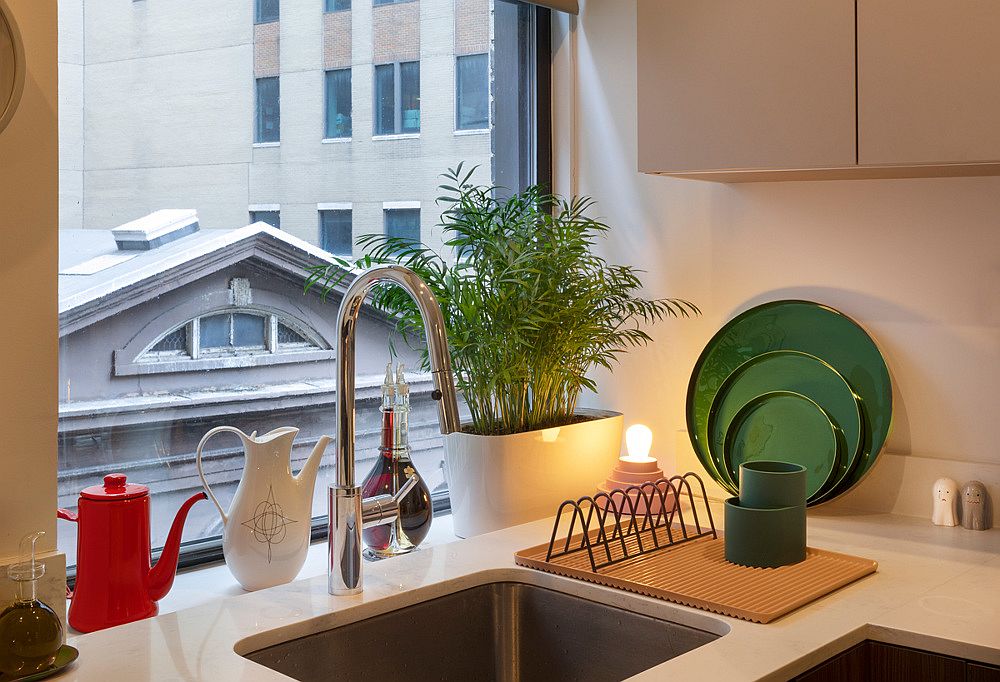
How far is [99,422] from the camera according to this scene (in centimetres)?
162

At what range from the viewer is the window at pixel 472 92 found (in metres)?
2.17

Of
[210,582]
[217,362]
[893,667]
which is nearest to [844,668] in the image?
[893,667]

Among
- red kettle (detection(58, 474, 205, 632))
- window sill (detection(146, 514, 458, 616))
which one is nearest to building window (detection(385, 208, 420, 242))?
window sill (detection(146, 514, 458, 616))

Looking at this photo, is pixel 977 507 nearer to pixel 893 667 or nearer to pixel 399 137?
pixel 893 667

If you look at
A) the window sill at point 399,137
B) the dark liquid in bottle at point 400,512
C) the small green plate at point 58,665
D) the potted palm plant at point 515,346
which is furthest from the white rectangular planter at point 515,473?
the small green plate at point 58,665

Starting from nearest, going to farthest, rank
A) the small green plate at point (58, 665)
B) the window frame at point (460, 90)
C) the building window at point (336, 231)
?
the small green plate at point (58, 665), the building window at point (336, 231), the window frame at point (460, 90)

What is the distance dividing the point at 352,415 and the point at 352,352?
0.08 meters

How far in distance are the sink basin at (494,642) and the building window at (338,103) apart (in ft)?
2.98

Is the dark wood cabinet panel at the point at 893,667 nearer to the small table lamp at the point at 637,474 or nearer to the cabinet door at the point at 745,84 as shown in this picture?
the small table lamp at the point at 637,474

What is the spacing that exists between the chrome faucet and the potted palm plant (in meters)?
0.38

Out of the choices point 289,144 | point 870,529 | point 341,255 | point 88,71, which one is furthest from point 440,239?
point 870,529

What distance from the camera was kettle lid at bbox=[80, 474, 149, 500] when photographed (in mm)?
1379

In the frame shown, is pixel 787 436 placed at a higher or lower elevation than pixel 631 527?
higher

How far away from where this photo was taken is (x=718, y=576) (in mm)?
1502
